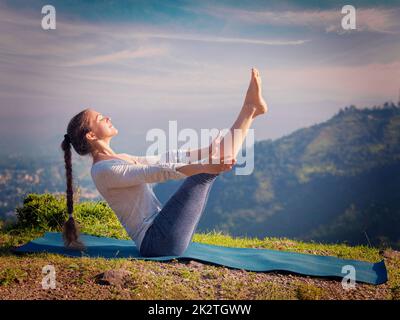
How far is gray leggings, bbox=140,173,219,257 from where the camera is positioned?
12.2ft

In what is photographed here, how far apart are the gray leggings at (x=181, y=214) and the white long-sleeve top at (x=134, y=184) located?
12 centimetres

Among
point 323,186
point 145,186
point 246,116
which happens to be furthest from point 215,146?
point 323,186

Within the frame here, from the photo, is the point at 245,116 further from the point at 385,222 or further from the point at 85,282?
the point at 385,222

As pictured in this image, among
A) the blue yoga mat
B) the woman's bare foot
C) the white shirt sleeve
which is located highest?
the woman's bare foot

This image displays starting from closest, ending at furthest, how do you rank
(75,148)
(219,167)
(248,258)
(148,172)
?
(219,167) < (148,172) < (75,148) < (248,258)

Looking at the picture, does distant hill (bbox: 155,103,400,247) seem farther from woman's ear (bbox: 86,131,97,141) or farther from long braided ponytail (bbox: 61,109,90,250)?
woman's ear (bbox: 86,131,97,141)

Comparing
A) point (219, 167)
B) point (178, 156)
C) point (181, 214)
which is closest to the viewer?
point (219, 167)

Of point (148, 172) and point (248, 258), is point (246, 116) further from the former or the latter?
point (248, 258)

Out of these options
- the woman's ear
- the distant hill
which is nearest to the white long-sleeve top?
the woman's ear

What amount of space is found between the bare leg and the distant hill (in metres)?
26.8

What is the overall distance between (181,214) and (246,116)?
923 mm

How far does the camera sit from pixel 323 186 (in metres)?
42.2

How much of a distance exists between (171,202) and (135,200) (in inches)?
12.8
